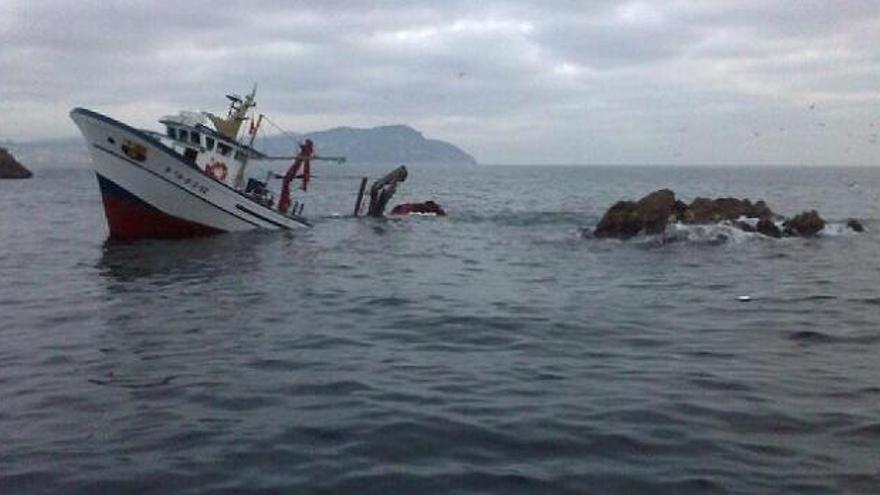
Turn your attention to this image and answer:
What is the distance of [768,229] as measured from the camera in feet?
118

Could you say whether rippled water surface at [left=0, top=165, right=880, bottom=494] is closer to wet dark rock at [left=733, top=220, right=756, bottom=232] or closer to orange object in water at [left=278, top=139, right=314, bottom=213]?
wet dark rock at [left=733, top=220, right=756, bottom=232]

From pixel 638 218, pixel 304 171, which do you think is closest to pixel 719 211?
pixel 638 218

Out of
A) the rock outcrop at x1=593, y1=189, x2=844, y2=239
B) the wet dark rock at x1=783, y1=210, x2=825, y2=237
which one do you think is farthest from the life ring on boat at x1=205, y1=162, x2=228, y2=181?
the wet dark rock at x1=783, y1=210, x2=825, y2=237

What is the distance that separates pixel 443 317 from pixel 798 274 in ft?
41.9

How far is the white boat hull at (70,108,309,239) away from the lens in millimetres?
32594

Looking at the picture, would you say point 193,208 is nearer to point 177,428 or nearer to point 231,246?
point 231,246

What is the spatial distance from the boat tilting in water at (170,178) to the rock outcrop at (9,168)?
391 feet

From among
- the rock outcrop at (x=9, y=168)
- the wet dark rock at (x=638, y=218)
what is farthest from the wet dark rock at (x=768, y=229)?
the rock outcrop at (x=9, y=168)

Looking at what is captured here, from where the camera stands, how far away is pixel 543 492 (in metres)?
8.25

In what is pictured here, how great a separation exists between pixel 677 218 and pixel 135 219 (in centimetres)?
2380

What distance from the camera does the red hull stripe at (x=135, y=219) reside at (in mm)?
33375

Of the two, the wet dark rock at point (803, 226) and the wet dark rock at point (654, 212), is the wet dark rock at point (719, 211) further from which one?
the wet dark rock at point (803, 226)

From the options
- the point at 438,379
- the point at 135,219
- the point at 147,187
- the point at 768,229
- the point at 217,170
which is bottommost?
the point at 438,379

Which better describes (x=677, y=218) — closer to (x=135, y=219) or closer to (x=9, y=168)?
(x=135, y=219)
